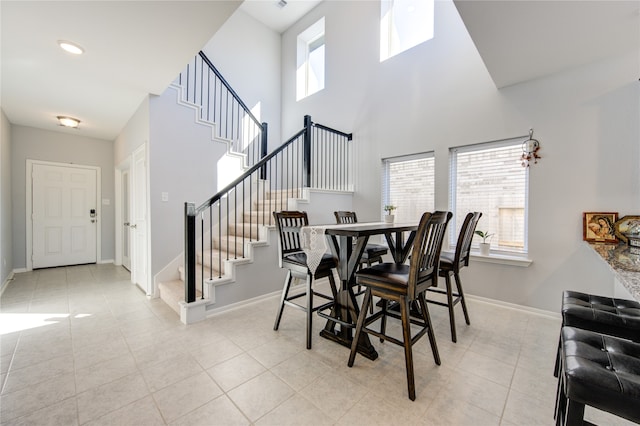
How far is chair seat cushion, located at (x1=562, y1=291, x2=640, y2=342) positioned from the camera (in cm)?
130

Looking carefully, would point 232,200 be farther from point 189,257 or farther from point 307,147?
point 189,257

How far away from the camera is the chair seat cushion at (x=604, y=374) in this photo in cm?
81

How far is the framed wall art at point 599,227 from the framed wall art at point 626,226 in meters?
0.04

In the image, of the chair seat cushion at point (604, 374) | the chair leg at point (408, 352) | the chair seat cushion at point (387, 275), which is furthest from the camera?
the chair seat cushion at point (387, 275)

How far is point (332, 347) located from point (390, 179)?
8.79 feet

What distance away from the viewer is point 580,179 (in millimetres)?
2555

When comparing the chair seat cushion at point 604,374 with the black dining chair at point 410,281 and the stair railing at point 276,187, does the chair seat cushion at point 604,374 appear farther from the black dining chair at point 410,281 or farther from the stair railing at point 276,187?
the stair railing at point 276,187

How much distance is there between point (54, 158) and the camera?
4980mm

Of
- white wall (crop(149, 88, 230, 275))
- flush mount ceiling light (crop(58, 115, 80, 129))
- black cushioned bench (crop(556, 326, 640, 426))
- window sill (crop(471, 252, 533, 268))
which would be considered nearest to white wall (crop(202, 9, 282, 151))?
white wall (crop(149, 88, 230, 275))

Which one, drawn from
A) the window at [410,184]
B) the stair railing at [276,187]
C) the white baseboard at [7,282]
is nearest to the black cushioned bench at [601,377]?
the window at [410,184]

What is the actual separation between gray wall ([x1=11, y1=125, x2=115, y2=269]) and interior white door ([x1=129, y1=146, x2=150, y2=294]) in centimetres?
214

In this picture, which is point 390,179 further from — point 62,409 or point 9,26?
point 9,26

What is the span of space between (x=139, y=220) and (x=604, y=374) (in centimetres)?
464

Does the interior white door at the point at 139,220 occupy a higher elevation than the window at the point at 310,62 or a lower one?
lower
